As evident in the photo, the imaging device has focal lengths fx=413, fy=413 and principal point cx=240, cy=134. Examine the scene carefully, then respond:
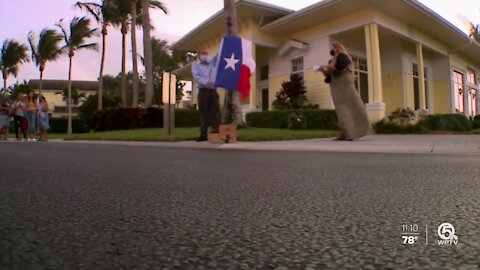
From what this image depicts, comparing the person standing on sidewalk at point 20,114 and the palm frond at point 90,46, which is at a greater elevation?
the palm frond at point 90,46

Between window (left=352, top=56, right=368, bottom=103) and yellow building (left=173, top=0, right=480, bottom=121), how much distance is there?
0.05m

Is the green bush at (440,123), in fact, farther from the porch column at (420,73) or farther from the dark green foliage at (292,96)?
the dark green foliage at (292,96)

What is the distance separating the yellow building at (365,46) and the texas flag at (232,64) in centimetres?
830

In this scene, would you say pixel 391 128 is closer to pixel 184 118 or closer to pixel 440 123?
pixel 440 123

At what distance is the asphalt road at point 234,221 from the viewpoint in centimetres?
113

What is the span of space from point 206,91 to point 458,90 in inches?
859

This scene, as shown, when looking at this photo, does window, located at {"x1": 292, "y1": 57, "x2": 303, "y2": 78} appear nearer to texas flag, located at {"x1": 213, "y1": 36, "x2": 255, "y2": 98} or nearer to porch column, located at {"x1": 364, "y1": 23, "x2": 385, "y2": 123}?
porch column, located at {"x1": 364, "y1": 23, "x2": 385, "y2": 123}

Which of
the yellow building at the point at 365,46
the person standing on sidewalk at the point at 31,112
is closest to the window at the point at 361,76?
the yellow building at the point at 365,46

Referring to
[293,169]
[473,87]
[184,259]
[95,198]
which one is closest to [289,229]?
[184,259]

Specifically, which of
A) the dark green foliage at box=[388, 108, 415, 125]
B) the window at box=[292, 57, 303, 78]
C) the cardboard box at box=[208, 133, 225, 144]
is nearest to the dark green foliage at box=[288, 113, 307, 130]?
the dark green foliage at box=[388, 108, 415, 125]

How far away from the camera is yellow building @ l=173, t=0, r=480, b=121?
17.4m

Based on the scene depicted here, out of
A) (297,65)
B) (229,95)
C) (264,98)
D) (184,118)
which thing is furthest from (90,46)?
(229,95)

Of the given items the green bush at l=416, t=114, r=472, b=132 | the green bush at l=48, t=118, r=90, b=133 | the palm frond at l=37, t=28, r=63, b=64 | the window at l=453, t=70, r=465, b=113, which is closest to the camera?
the green bush at l=416, t=114, r=472, b=132

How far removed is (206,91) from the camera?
9914 millimetres
